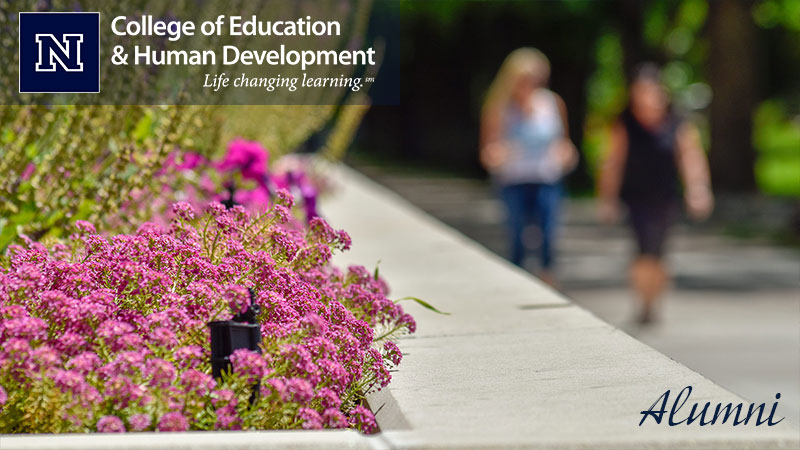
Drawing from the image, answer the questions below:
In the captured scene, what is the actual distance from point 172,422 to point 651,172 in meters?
7.32

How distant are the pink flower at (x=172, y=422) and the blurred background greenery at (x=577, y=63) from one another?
35.1ft

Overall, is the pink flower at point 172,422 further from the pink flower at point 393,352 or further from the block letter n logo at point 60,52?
the block letter n logo at point 60,52

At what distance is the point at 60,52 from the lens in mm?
6910

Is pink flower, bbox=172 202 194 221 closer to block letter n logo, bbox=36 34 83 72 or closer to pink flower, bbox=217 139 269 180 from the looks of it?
block letter n logo, bbox=36 34 83 72

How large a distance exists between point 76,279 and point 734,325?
700cm

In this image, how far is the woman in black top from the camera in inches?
418

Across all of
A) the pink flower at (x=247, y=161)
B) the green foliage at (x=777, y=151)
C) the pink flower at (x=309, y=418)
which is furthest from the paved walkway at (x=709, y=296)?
the green foliage at (x=777, y=151)

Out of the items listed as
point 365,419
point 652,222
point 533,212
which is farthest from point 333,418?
point 533,212

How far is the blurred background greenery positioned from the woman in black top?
3.23 metres

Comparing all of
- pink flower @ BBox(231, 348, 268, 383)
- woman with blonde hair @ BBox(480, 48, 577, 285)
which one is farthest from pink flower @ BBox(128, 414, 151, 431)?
woman with blonde hair @ BBox(480, 48, 577, 285)

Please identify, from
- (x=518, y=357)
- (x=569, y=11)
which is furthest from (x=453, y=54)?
(x=518, y=357)

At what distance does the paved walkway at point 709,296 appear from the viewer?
8609mm

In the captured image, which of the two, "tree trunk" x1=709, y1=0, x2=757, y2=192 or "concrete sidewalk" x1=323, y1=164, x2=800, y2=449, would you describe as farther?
"tree trunk" x1=709, y1=0, x2=757, y2=192

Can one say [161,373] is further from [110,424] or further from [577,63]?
[577,63]
